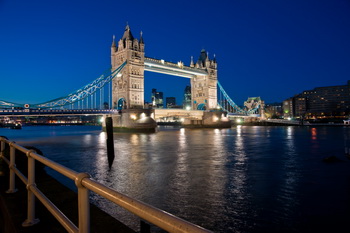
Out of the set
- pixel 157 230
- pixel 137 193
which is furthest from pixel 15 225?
pixel 137 193

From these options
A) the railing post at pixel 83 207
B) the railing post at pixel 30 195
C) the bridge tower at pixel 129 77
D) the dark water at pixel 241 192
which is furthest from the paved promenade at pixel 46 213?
the bridge tower at pixel 129 77

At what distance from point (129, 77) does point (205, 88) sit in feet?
102

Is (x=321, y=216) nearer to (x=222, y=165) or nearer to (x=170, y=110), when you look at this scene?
(x=222, y=165)

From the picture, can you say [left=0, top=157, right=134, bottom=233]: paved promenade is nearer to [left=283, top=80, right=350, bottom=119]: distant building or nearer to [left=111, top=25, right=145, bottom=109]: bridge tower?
[left=111, top=25, right=145, bottom=109]: bridge tower

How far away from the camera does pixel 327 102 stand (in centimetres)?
14388

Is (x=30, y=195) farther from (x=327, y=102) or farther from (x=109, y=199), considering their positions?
(x=327, y=102)

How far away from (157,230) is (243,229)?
212 cm

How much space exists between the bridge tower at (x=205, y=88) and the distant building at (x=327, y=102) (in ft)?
262

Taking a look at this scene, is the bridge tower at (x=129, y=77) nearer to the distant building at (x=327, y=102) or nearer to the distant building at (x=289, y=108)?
the distant building at (x=327, y=102)

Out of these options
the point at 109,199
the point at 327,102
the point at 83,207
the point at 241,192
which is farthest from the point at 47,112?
the point at 327,102

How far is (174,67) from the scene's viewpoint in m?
64.6

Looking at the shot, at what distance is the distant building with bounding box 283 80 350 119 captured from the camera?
138000 millimetres

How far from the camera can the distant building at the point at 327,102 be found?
13800 cm

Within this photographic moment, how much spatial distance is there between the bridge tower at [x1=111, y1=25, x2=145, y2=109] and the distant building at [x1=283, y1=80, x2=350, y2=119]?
11149 centimetres
